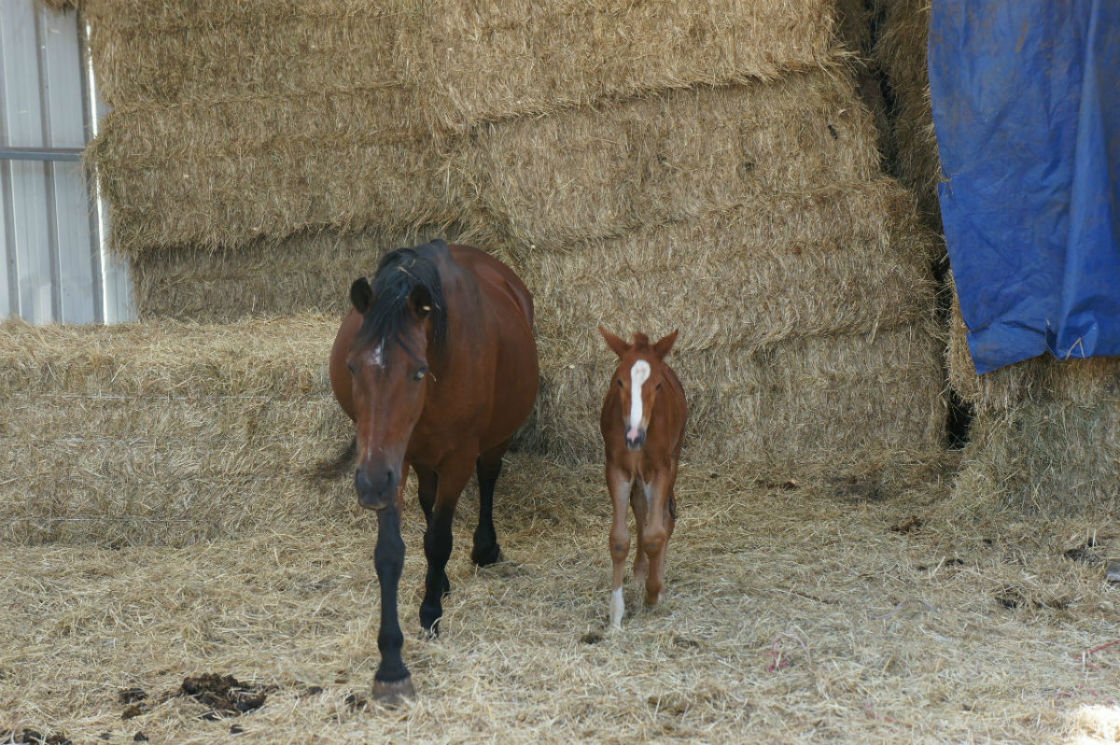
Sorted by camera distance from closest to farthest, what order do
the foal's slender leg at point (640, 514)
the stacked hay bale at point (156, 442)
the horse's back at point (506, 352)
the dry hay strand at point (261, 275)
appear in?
the foal's slender leg at point (640, 514)
the horse's back at point (506, 352)
the stacked hay bale at point (156, 442)
the dry hay strand at point (261, 275)

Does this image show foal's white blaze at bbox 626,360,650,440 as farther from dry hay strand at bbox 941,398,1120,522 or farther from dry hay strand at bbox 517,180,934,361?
dry hay strand at bbox 941,398,1120,522

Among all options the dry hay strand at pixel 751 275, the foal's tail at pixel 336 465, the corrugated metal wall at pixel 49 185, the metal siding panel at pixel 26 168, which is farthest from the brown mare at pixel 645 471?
the metal siding panel at pixel 26 168

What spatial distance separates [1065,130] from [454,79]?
297 centimetres

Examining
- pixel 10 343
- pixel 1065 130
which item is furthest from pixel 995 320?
pixel 10 343

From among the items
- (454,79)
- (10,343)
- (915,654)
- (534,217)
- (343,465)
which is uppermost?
(454,79)

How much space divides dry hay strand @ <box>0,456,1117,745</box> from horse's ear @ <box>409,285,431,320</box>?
1.19 m

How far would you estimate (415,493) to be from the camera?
5176mm

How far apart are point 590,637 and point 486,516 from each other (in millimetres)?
1179

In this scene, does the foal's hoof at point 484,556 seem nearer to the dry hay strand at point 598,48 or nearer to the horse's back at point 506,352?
the horse's back at point 506,352

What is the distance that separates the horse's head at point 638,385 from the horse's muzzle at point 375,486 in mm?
824

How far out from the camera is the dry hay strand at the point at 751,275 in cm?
552

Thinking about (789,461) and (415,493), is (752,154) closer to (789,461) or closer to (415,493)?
(789,461)

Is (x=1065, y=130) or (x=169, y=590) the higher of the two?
(x=1065, y=130)

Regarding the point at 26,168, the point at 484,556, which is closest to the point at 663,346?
the point at 484,556
